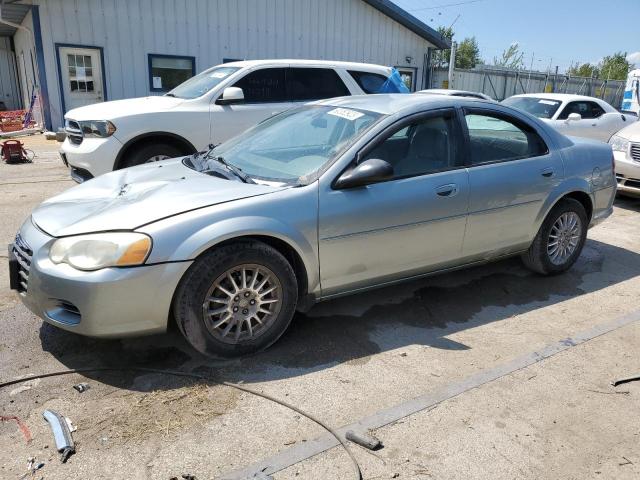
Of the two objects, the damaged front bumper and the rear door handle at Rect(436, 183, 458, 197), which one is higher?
the rear door handle at Rect(436, 183, 458, 197)

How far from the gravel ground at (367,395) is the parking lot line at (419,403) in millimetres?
38

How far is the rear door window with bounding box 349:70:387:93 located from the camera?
8.09 m

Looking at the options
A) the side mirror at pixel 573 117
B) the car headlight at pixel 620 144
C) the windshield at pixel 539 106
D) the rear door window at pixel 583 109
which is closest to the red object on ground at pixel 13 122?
the windshield at pixel 539 106

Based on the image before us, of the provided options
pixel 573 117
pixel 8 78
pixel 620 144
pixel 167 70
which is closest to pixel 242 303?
pixel 620 144

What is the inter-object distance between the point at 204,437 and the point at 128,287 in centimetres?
91

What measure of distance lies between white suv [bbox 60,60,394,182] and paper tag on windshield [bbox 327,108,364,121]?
3.22 meters

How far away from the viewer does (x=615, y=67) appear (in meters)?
66.2

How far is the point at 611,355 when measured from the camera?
3.67 meters

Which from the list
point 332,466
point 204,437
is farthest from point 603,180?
point 204,437

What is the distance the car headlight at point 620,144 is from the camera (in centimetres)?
810

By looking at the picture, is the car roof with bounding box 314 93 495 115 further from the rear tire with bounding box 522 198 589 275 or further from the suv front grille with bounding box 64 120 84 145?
the suv front grille with bounding box 64 120 84 145

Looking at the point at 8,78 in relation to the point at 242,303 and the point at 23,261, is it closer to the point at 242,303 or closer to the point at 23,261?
the point at 23,261

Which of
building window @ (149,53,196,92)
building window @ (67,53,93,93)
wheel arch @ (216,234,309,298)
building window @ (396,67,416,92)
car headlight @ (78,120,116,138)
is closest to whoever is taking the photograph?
wheel arch @ (216,234,309,298)

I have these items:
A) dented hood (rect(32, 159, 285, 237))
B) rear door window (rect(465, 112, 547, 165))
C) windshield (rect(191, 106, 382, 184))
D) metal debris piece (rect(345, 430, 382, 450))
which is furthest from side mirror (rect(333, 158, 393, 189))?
metal debris piece (rect(345, 430, 382, 450))
